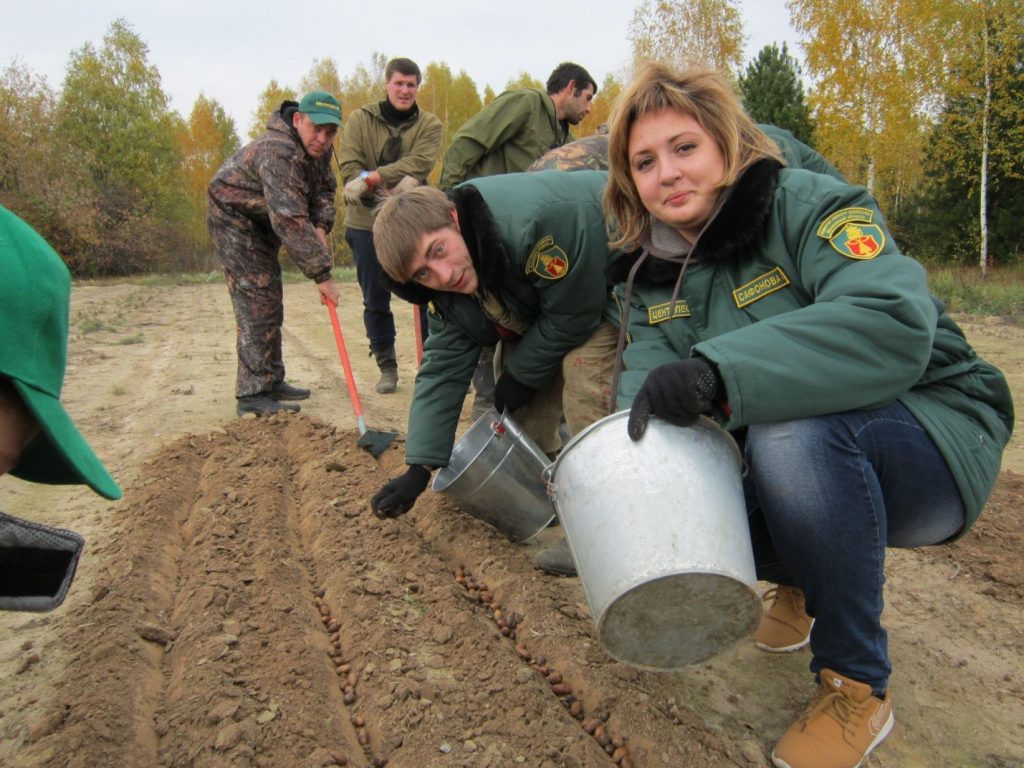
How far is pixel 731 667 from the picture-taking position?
222 centimetres

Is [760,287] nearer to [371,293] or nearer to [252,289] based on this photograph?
[252,289]

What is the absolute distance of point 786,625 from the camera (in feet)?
7.50

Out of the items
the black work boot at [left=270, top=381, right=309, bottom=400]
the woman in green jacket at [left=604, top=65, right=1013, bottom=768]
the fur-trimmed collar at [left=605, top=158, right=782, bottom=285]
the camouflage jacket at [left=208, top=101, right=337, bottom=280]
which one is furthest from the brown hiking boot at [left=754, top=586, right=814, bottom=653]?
the black work boot at [left=270, top=381, right=309, bottom=400]

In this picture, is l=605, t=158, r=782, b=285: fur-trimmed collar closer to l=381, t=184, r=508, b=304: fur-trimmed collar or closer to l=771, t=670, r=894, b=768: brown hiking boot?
l=381, t=184, r=508, b=304: fur-trimmed collar

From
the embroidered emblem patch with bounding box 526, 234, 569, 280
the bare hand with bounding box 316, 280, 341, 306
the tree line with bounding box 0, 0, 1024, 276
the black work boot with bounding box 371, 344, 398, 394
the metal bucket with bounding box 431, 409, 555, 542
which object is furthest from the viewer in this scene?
the tree line with bounding box 0, 0, 1024, 276

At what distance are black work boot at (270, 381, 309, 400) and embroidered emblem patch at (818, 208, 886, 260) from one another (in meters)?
A: 4.03

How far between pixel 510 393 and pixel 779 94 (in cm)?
1701

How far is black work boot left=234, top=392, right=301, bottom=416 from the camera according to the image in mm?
4824

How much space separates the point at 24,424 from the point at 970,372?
6.01ft

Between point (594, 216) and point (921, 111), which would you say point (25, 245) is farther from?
point (921, 111)

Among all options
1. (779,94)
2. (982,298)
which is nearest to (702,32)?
(779,94)

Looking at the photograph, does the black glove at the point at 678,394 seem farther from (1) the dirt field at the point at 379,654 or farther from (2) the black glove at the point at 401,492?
(2) the black glove at the point at 401,492

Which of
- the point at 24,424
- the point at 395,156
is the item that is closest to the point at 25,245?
the point at 24,424

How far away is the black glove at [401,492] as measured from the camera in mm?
2754
